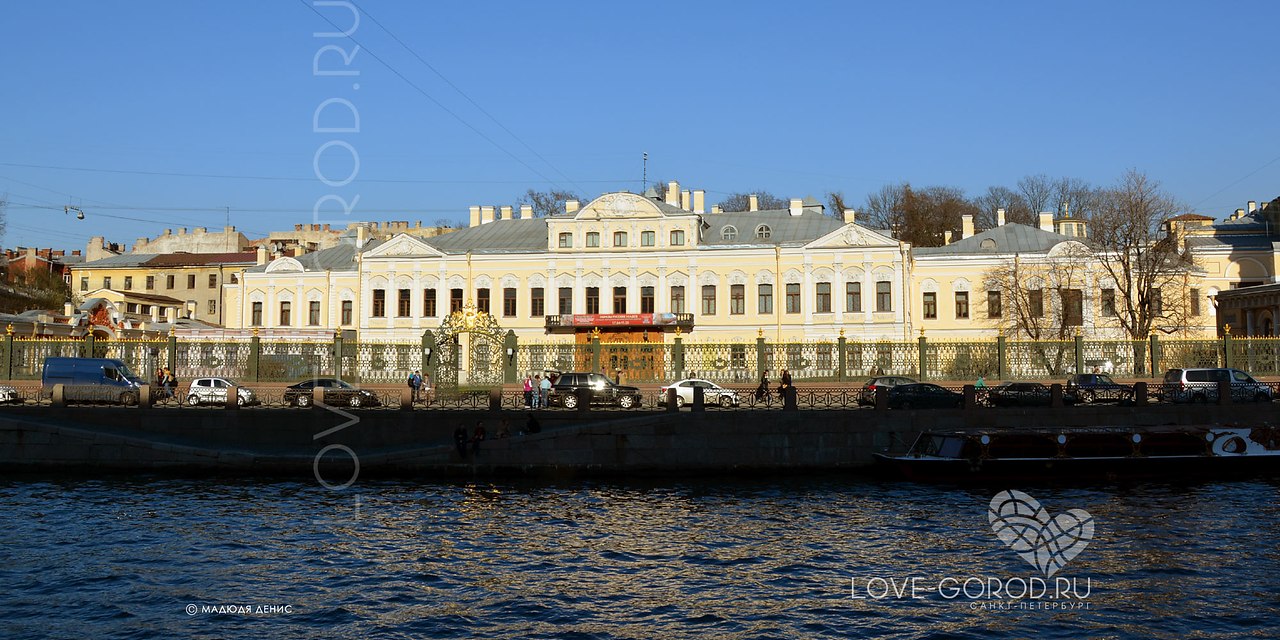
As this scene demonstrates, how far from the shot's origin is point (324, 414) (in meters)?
26.7

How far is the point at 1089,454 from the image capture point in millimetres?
24781

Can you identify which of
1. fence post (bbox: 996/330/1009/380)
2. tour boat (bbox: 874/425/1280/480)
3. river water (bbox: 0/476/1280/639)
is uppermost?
fence post (bbox: 996/330/1009/380)

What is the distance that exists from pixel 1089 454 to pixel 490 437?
14.7m

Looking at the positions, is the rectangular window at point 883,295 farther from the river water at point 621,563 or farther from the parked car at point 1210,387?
the river water at point 621,563

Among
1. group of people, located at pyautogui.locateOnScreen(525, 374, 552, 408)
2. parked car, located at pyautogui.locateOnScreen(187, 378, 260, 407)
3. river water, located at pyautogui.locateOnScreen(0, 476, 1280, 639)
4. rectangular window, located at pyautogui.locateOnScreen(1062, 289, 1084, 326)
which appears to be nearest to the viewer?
river water, located at pyautogui.locateOnScreen(0, 476, 1280, 639)

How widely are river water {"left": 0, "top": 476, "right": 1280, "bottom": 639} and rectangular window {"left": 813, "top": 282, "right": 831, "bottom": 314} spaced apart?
26335 millimetres

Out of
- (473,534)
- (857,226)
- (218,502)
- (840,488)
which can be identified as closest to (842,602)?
(473,534)

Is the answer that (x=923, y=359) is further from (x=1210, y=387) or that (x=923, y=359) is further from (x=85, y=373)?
(x=85, y=373)

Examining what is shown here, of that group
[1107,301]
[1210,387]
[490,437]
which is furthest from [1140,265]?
[490,437]

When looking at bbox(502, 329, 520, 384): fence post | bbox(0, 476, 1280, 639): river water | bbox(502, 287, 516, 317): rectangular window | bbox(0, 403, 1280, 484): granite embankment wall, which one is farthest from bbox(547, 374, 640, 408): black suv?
bbox(502, 287, 516, 317): rectangular window

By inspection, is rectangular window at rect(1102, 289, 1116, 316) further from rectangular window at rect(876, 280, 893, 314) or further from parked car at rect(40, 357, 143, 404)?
parked car at rect(40, 357, 143, 404)

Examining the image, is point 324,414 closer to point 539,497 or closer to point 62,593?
point 539,497

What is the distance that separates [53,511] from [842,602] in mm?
16079

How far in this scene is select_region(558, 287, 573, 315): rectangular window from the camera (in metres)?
51.5
